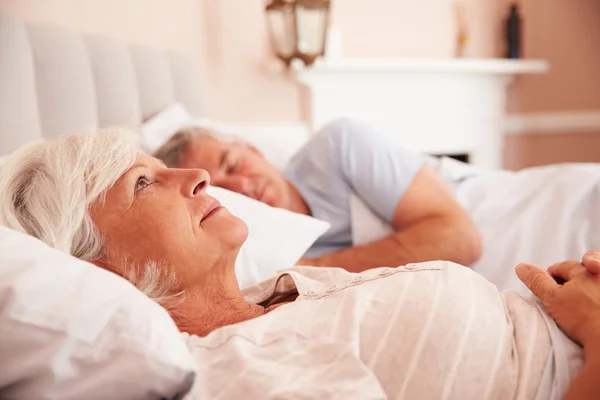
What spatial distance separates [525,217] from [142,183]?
1.02 m

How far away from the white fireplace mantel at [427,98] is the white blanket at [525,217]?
4.00 feet

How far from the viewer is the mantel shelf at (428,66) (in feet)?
9.29

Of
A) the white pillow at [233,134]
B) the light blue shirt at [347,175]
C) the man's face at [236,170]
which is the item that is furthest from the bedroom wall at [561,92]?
the man's face at [236,170]

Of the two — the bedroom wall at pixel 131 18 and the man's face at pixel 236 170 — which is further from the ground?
the bedroom wall at pixel 131 18

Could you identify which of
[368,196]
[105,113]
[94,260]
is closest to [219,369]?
[94,260]

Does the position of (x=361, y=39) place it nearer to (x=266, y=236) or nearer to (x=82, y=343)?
(x=266, y=236)

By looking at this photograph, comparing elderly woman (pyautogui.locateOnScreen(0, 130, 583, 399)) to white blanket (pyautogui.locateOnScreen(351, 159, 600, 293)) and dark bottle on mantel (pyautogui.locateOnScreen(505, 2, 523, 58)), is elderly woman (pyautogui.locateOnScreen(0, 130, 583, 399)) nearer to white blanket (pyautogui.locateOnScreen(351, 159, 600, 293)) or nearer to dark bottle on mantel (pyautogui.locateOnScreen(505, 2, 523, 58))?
white blanket (pyautogui.locateOnScreen(351, 159, 600, 293))

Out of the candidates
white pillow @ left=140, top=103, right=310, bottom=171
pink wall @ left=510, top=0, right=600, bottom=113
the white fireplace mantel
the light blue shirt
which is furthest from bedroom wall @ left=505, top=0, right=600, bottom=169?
the light blue shirt

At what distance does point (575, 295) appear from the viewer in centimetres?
81

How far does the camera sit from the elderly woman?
2.29ft

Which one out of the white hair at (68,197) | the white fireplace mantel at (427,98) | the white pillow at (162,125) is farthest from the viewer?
the white fireplace mantel at (427,98)

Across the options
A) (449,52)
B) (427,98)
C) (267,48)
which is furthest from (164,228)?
(449,52)

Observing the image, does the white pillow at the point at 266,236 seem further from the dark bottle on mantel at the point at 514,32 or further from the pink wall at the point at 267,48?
the dark bottle on mantel at the point at 514,32

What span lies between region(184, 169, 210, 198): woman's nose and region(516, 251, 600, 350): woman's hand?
52 centimetres
